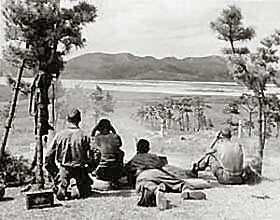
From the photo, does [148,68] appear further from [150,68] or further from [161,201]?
[161,201]

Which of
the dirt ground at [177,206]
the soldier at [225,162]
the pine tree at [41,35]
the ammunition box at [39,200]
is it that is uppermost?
the pine tree at [41,35]

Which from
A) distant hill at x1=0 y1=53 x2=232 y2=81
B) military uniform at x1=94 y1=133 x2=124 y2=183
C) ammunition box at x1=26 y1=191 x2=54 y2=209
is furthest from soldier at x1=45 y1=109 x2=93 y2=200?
distant hill at x1=0 y1=53 x2=232 y2=81

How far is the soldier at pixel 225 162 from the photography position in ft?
Result: 27.4

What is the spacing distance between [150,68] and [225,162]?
26.2 m

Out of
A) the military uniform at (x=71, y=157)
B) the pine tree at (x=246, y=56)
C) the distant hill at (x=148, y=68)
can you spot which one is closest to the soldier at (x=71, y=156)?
the military uniform at (x=71, y=157)

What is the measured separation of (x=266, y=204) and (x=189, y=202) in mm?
1012

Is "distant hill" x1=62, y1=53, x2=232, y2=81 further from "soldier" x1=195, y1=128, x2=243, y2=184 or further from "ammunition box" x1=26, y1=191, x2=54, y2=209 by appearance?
"ammunition box" x1=26, y1=191, x2=54, y2=209

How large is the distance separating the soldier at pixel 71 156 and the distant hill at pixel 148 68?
1175cm

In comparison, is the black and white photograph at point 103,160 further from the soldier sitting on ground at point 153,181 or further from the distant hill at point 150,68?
the distant hill at point 150,68

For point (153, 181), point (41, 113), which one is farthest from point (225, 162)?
point (41, 113)

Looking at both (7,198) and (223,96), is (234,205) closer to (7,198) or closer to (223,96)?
(7,198)

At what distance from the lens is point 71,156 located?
7.24 m

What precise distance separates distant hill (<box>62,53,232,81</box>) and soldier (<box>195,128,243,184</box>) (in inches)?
481

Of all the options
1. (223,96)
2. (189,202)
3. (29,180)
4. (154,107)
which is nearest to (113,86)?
(154,107)
